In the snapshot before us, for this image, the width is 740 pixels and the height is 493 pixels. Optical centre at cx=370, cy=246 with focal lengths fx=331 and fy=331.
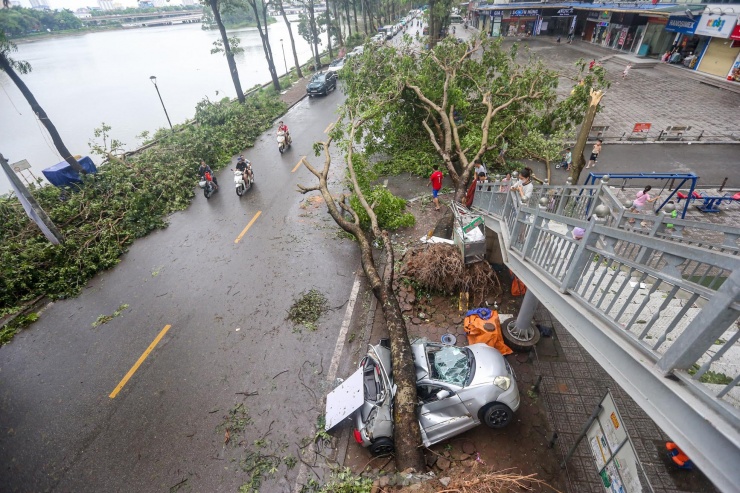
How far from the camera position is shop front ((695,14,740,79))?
18672mm

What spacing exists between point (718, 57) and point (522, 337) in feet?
86.5

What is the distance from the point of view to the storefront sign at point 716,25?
18359 millimetres

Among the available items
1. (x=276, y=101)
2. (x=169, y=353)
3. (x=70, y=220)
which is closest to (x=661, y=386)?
(x=169, y=353)

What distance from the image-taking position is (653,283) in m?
3.79

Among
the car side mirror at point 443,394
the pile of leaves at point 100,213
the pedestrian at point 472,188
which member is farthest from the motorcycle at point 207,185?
the car side mirror at point 443,394

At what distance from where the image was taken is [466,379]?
5.79 metres

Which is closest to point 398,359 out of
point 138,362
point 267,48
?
point 138,362

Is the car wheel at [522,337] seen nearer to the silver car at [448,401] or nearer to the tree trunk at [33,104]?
the silver car at [448,401]

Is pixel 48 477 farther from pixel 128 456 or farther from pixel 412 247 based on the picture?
pixel 412 247

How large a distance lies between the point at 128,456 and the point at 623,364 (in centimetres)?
790

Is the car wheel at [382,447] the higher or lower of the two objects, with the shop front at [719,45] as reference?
lower

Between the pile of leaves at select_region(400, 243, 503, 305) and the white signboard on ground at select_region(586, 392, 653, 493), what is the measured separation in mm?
4021

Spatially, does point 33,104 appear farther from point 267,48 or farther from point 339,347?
point 339,347

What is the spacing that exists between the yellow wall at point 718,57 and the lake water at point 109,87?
110 feet
